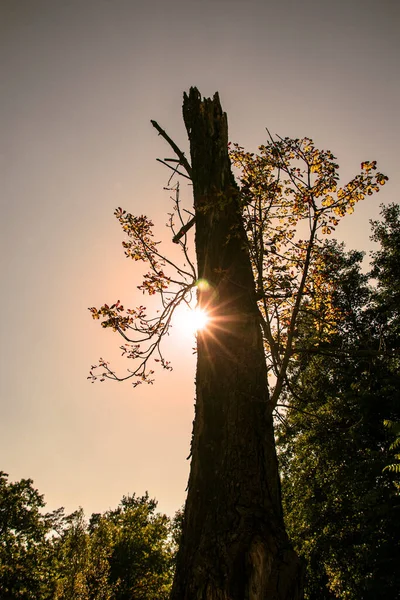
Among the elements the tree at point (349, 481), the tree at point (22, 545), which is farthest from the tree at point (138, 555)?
the tree at point (349, 481)

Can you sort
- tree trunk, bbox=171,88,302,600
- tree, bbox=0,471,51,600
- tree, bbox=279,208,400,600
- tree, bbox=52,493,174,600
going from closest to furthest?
tree trunk, bbox=171,88,302,600 < tree, bbox=279,208,400,600 < tree, bbox=52,493,174,600 < tree, bbox=0,471,51,600

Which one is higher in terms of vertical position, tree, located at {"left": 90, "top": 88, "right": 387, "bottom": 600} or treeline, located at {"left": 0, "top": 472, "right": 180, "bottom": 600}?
tree, located at {"left": 90, "top": 88, "right": 387, "bottom": 600}

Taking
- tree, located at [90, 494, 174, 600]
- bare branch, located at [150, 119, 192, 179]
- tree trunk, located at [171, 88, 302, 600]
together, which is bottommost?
tree, located at [90, 494, 174, 600]

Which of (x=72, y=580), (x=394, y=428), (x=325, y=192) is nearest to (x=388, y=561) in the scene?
(x=394, y=428)

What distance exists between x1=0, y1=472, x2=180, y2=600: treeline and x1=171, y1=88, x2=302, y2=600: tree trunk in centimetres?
2490

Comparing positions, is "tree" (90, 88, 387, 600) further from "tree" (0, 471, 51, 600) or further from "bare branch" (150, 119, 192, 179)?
"tree" (0, 471, 51, 600)

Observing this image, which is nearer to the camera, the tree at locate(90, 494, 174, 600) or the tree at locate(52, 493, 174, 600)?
the tree at locate(52, 493, 174, 600)

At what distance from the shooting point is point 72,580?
67.5 feet

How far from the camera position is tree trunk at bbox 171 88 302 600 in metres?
2.00

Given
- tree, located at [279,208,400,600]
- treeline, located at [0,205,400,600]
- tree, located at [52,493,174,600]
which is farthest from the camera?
tree, located at [52,493,174,600]

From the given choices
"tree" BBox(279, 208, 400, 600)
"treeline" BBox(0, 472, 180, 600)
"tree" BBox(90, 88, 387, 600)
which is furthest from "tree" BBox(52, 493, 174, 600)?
"tree" BBox(90, 88, 387, 600)

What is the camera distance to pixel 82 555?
70.5ft

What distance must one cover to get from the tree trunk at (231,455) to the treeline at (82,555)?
24.9 metres

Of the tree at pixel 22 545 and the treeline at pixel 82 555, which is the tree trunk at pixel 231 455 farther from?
the tree at pixel 22 545
